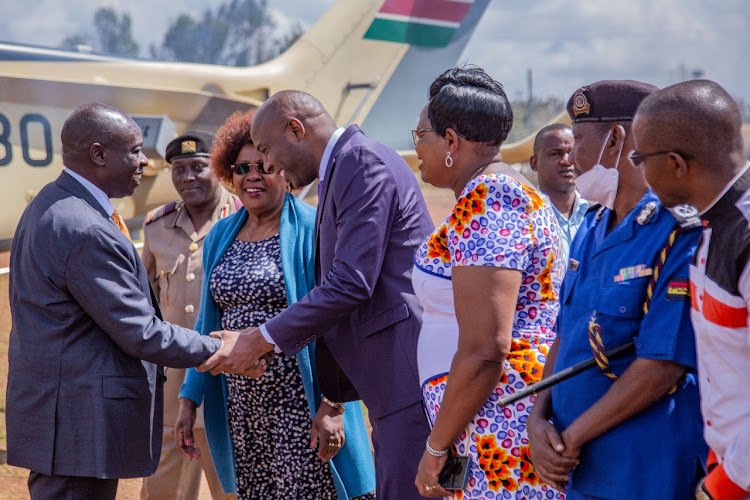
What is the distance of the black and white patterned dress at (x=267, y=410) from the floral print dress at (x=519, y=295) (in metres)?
1.12

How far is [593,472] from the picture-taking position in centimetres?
176

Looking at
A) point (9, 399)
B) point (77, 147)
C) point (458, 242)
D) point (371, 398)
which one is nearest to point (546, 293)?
point (458, 242)

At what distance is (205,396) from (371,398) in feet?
3.30

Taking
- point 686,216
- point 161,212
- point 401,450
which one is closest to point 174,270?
point 161,212

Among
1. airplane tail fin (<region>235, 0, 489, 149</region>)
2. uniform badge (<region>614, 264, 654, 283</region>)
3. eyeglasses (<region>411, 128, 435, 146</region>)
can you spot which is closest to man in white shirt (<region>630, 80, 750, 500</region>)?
uniform badge (<region>614, 264, 654, 283</region>)

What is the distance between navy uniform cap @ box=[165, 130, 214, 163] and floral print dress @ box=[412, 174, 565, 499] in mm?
2314

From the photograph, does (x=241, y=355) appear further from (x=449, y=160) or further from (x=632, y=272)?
(x=632, y=272)

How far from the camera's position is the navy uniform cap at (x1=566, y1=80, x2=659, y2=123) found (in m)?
1.91

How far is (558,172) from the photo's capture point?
4.50 meters

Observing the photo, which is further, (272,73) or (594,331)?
(272,73)

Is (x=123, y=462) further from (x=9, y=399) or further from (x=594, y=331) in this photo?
(x=594, y=331)

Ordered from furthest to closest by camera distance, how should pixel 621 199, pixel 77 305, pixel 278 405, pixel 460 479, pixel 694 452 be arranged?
pixel 278 405 < pixel 77 305 < pixel 460 479 < pixel 621 199 < pixel 694 452

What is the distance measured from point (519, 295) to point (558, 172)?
2598 mm

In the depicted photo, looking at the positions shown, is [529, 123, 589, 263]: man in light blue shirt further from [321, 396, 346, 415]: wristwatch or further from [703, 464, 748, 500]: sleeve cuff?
[703, 464, 748, 500]: sleeve cuff
